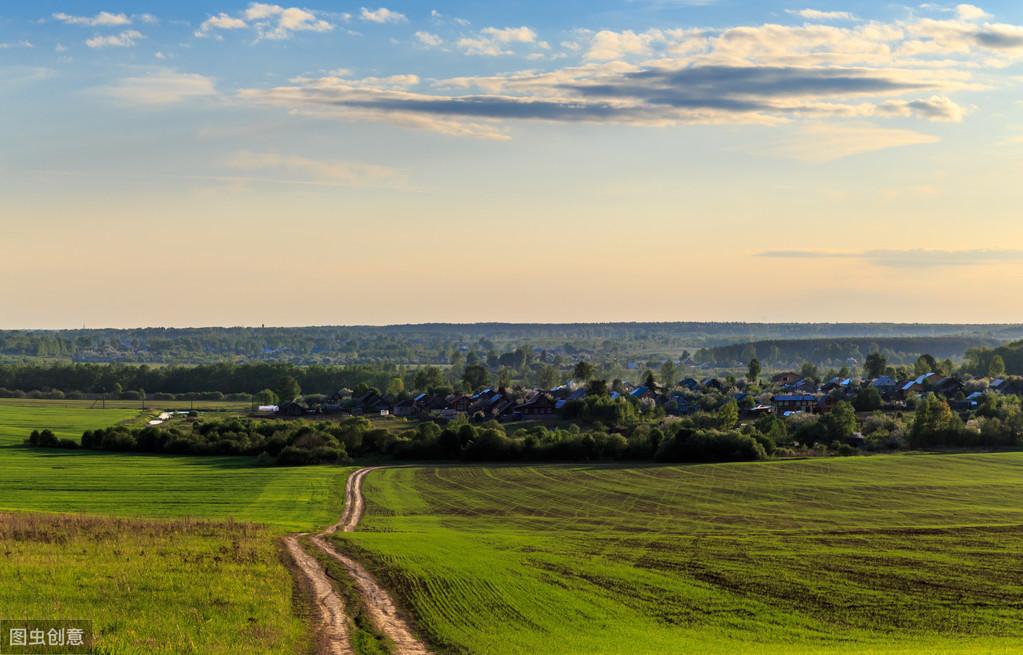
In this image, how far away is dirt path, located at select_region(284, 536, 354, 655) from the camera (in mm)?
27408

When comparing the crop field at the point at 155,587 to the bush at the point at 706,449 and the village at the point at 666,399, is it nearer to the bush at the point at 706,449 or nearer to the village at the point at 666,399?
the bush at the point at 706,449

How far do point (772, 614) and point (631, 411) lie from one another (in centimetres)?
10446

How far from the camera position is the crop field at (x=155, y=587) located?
86.8 feet

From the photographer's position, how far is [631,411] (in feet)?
447

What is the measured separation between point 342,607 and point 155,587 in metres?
5.34

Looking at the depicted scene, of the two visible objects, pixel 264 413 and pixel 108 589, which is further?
pixel 264 413

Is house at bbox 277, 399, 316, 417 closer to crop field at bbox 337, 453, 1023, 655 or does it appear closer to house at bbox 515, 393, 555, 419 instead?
house at bbox 515, 393, 555, 419

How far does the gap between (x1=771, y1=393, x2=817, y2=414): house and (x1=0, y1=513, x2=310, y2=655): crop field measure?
115329 mm

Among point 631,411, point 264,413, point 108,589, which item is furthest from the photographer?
point 264,413

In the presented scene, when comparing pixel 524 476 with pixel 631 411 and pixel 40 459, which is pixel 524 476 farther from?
pixel 631 411

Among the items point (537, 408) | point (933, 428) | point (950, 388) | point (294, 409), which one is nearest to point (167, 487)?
point (933, 428)

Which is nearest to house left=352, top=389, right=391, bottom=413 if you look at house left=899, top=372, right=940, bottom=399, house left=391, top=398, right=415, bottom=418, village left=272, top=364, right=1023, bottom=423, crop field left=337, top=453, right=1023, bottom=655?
village left=272, top=364, right=1023, bottom=423

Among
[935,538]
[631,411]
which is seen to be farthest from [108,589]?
[631,411]

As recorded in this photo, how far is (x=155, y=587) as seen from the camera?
105 ft
